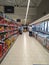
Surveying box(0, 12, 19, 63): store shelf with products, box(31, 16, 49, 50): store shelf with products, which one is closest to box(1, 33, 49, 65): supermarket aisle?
box(0, 12, 19, 63): store shelf with products

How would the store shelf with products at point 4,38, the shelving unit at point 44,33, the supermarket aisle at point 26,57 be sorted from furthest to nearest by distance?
the shelving unit at point 44,33
the store shelf with products at point 4,38
the supermarket aisle at point 26,57

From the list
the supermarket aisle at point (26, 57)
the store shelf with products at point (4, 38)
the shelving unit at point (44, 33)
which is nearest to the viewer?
the supermarket aisle at point (26, 57)

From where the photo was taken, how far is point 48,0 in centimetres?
777

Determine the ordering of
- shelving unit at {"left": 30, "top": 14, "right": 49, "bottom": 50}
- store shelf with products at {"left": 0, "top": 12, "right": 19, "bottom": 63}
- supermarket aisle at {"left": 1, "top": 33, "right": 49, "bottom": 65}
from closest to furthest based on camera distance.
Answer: supermarket aisle at {"left": 1, "top": 33, "right": 49, "bottom": 65}
store shelf with products at {"left": 0, "top": 12, "right": 19, "bottom": 63}
shelving unit at {"left": 30, "top": 14, "right": 49, "bottom": 50}

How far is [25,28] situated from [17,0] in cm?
2854

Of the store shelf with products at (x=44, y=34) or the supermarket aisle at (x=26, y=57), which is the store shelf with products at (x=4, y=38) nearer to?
the supermarket aisle at (x=26, y=57)

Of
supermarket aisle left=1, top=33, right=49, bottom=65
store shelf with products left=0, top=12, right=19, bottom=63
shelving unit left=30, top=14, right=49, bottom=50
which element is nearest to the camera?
supermarket aisle left=1, top=33, right=49, bottom=65

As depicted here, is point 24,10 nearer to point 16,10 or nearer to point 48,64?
point 16,10

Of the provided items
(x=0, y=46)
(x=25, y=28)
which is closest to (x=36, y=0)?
(x=0, y=46)

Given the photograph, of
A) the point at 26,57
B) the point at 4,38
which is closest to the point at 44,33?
the point at 4,38

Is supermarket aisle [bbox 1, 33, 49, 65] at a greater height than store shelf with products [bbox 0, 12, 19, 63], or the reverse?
store shelf with products [bbox 0, 12, 19, 63]

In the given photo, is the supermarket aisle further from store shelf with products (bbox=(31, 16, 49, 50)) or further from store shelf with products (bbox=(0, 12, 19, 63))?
store shelf with products (bbox=(31, 16, 49, 50))

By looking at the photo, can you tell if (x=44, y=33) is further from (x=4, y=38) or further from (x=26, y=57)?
(x=26, y=57)

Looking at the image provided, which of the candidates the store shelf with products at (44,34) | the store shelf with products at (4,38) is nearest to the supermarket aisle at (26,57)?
the store shelf with products at (4,38)
